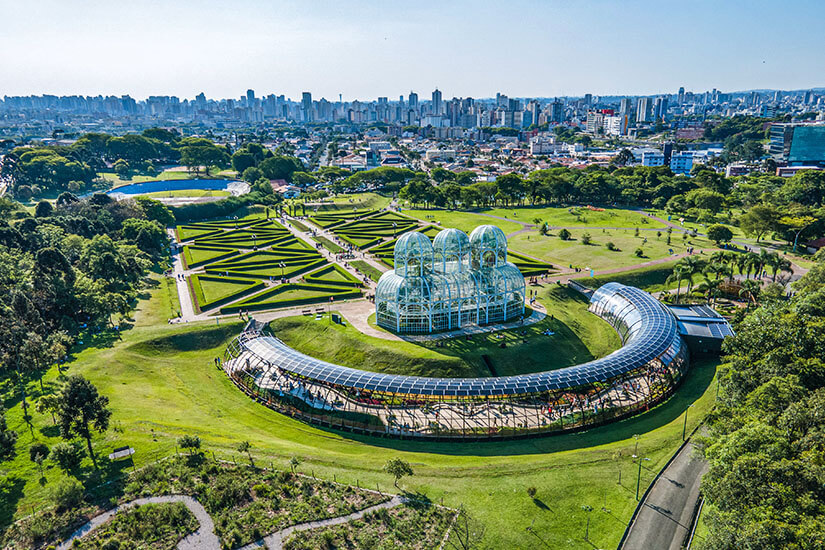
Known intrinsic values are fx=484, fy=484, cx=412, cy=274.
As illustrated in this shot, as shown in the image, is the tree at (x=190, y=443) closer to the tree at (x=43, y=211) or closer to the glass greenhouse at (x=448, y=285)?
the glass greenhouse at (x=448, y=285)

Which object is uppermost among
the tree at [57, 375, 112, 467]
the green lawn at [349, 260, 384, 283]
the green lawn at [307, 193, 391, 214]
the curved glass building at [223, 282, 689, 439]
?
the green lawn at [307, 193, 391, 214]

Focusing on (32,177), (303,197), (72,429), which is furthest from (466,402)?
(32,177)

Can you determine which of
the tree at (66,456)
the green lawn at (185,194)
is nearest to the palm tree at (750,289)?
the tree at (66,456)

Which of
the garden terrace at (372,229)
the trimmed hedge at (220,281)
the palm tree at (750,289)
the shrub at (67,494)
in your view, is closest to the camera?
the shrub at (67,494)

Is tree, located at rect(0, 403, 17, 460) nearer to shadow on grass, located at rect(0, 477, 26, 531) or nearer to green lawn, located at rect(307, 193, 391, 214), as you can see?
shadow on grass, located at rect(0, 477, 26, 531)

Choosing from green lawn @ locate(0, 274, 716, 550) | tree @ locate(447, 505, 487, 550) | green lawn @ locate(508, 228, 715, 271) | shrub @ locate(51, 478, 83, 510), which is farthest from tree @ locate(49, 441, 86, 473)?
green lawn @ locate(508, 228, 715, 271)

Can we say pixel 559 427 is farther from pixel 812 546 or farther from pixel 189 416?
pixel 189 416
